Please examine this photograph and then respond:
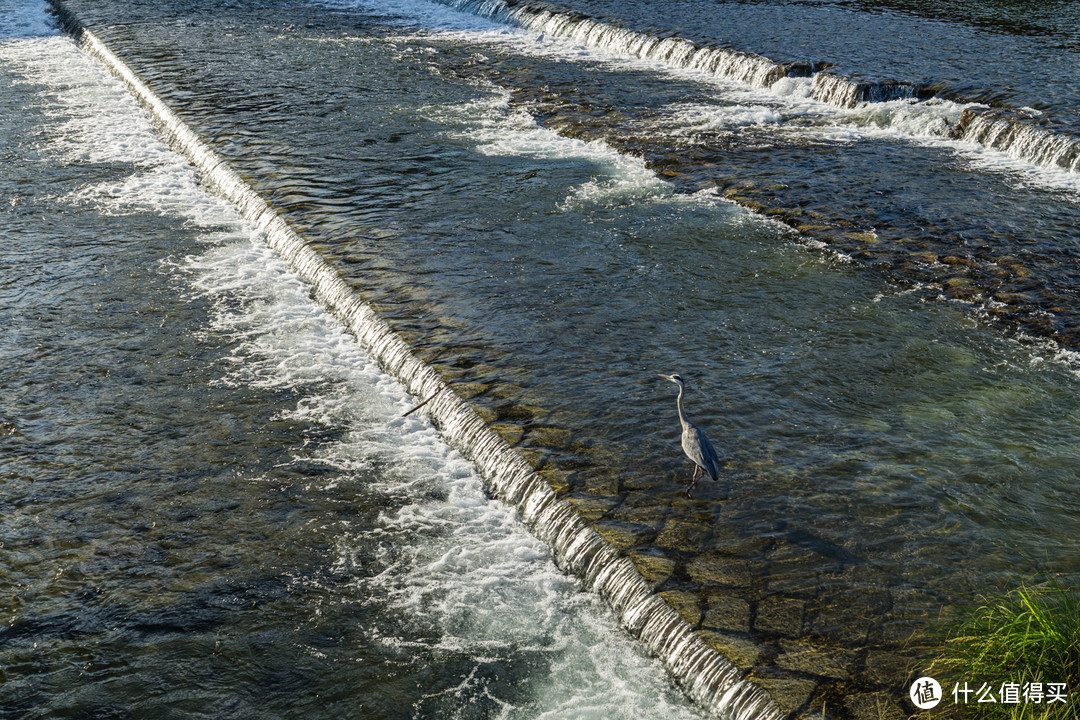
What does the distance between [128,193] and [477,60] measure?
9.75 meters

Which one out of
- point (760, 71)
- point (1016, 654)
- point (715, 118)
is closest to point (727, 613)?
point (1016, 654)

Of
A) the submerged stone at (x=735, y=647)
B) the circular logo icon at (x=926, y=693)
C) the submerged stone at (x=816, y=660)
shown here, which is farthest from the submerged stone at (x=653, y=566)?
the circular logo icon at (x=926, y=693)

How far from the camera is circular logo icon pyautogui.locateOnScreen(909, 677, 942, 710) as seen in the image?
209 inches

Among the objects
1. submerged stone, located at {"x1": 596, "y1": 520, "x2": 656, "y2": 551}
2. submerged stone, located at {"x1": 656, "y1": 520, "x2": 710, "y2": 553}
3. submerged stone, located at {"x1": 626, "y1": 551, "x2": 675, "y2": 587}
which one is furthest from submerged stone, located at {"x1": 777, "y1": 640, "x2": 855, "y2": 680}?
submerged stone, located at {"x1": 596, "y1": 520, "x2": 656, "y2": 551}

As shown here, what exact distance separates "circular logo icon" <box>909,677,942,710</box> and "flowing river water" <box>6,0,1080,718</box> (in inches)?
5.9

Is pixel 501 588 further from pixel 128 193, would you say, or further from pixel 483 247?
pixel 128 193

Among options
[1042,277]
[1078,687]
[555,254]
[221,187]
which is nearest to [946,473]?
[1078,687]

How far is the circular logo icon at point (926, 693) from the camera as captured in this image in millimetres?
5312

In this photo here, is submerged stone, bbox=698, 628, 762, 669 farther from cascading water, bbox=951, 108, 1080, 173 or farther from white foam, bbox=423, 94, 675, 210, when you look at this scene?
cascading water, bbox=951, 108, 1080, 173

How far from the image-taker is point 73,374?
958 centimetres

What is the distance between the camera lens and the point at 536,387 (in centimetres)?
866

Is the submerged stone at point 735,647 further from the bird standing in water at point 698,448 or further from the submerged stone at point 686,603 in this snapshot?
the bird standing in water at point 698,448

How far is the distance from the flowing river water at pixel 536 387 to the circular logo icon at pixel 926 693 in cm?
15

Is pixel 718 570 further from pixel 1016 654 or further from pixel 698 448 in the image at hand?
pixel 1016 654
